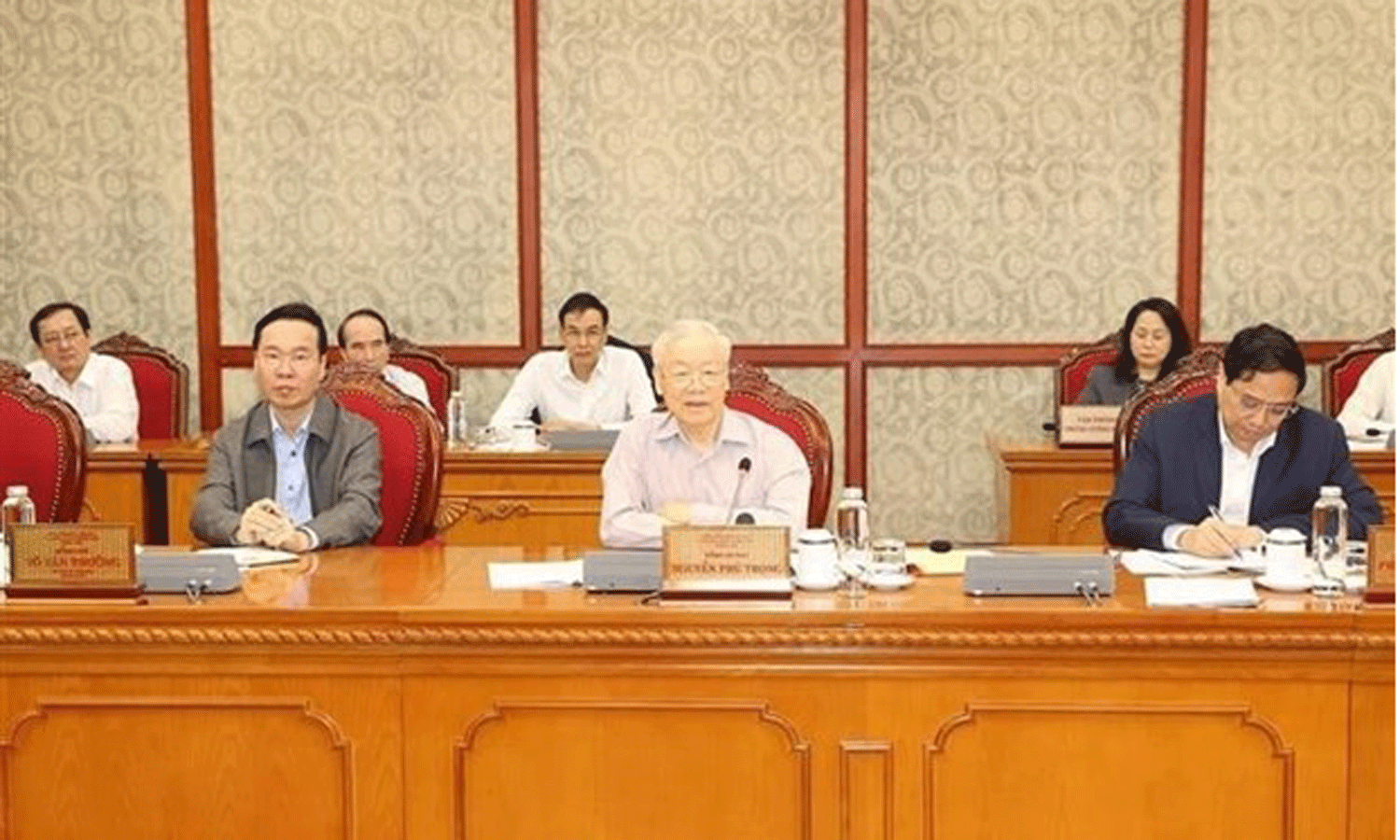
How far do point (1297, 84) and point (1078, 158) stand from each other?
3.01ft

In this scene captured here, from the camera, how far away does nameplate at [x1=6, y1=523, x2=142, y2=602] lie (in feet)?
9.39

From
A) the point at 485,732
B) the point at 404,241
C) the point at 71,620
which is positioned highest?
the point at 404,241

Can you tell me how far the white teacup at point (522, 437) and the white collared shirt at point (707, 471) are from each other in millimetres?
1948

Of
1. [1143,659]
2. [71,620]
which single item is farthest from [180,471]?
[1143,659]

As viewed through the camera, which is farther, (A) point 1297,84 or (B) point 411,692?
(A) point 1297,84

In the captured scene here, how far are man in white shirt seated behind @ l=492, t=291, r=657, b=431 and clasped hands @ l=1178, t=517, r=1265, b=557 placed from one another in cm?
331

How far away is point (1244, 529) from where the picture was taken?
3.25 metres

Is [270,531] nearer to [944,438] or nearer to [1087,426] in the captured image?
[1087,426]

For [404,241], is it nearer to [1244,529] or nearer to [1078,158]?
[1078,158]

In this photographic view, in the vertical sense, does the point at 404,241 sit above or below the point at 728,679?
above

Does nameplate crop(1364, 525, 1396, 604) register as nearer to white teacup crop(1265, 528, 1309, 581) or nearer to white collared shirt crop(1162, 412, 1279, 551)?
white teacup crop(1265, 528, 1309, 581)

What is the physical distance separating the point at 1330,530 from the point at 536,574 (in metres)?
1.37

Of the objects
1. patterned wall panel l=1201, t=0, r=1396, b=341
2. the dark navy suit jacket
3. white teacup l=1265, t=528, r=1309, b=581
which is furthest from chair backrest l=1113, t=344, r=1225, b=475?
patterned wall panel l=1201, t=0, r=1396, b=341

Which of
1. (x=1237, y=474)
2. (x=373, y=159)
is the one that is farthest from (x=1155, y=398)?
(x=373, y=159)
